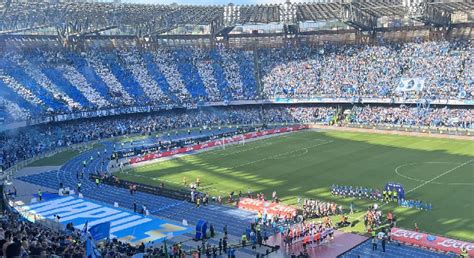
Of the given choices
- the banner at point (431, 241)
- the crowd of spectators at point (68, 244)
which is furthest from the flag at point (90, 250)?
the banner at point (431, 241)

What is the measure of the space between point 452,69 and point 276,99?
26.9m

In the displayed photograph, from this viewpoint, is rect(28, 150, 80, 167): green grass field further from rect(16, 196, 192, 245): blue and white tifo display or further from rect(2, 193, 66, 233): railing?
rect(16, 196, 192, 245): blue and white tifo display

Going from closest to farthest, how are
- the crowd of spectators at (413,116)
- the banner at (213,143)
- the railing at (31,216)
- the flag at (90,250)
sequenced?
the flag at (90,250), the railing at (31,216), the banner at (213,143), the crowd of spectators at (413,116)

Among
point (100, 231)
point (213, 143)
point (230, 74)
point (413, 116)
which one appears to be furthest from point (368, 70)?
point (100, 231)

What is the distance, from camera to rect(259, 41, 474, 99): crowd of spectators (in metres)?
72.6

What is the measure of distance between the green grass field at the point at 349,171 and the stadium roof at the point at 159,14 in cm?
2458

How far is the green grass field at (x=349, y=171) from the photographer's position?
110 feet

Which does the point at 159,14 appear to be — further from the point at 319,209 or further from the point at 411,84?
the point at 319,209

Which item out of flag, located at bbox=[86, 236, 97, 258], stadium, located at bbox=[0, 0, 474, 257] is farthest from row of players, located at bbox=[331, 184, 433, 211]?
flag, located at bbox=[86, 236, 97, 258]

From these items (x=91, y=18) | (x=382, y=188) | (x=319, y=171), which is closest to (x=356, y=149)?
(x=319, y=171)

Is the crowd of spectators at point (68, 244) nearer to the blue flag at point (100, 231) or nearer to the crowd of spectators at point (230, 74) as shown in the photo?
the blue flag at point (100, 231)

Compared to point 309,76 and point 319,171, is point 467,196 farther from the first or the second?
point 309,76

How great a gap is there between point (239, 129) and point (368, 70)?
24.8 m

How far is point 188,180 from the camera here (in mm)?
44906
